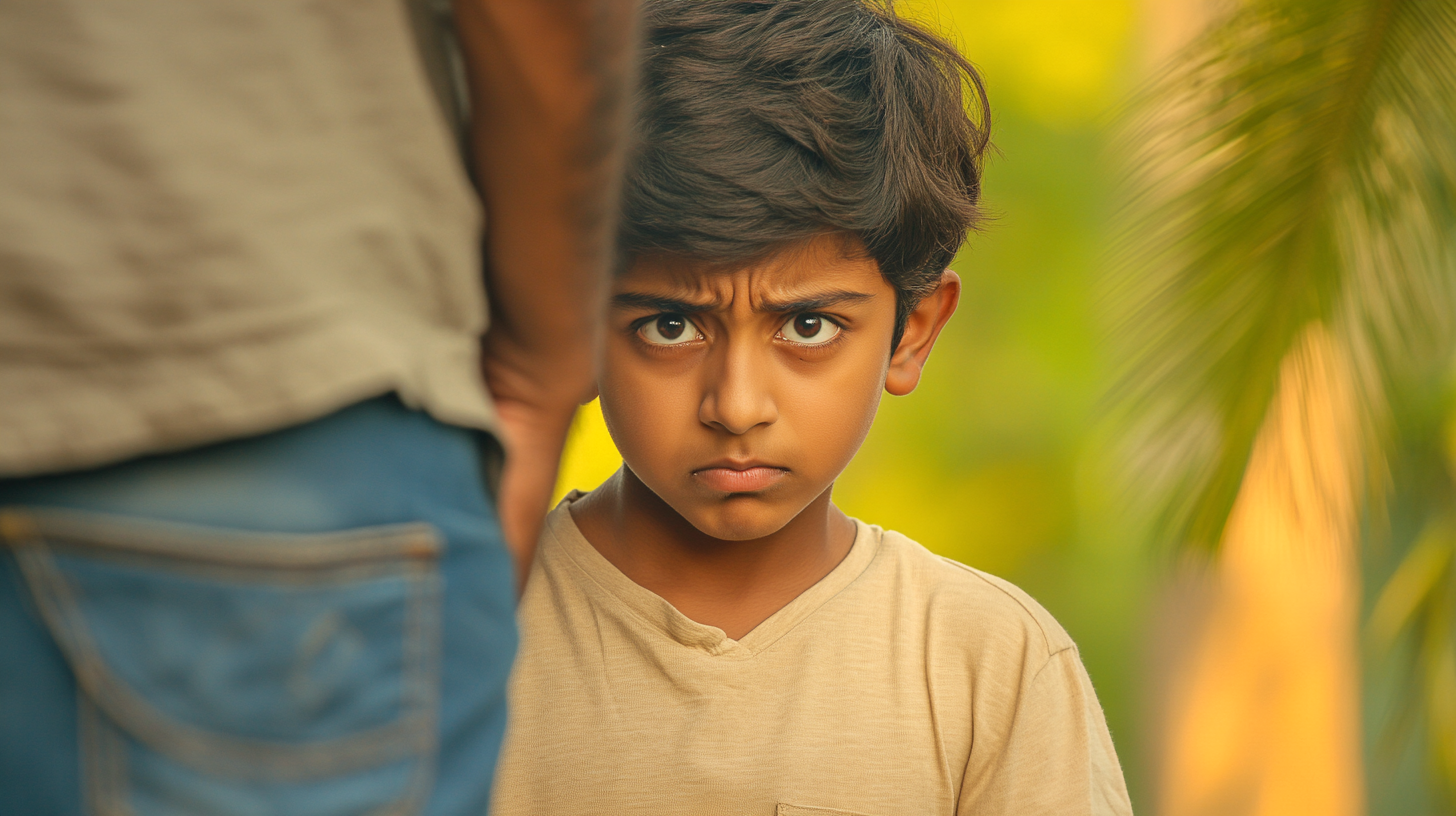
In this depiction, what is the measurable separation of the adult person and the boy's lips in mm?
545

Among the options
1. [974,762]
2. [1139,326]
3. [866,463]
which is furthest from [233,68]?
[866,463]

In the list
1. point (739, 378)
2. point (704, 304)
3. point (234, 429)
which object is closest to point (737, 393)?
point (739, 378)

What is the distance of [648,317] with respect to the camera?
1338 millimetres

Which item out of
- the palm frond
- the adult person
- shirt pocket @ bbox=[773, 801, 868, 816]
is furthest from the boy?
the palm frond

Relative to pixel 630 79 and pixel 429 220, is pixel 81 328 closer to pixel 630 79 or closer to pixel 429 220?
pixel 429 220

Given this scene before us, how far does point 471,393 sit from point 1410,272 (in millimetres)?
2362

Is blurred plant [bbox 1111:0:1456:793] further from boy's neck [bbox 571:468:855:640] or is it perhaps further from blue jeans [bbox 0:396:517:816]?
blue jeans [bbox 0:396:517:816]

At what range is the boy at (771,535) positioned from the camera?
1317 millimetres

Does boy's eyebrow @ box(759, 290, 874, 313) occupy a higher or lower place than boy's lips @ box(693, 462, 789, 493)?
higher

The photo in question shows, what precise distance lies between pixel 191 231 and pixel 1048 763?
1.07 metres

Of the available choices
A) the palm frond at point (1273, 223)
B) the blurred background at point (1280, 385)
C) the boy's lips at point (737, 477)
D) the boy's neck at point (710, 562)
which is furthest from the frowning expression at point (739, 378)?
the palm frond at point (1273, 223)

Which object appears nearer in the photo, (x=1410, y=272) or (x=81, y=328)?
(x=81, y=328)

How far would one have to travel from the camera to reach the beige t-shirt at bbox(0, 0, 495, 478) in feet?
2.09

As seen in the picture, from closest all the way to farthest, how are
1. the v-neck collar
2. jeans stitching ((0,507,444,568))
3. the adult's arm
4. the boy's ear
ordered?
jeans stitching ((0,507,444,568)) < the adult's arm < the v-neck collar < the boy's ear
